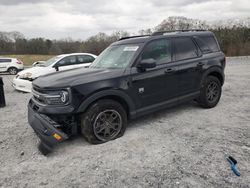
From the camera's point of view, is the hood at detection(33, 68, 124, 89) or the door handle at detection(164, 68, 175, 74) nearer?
the hood at detection(33, 68, 124, 89)

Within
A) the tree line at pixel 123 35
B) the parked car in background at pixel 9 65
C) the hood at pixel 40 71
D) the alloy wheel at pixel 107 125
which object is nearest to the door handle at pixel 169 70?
the alloy wheel at pixel 107 125

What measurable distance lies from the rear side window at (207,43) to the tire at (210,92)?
70cm

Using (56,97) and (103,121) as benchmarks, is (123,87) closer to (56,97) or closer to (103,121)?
(103,121)

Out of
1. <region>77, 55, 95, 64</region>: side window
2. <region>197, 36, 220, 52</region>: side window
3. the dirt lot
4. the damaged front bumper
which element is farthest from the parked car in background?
<region>197, 36, 220, 52</region>: side window

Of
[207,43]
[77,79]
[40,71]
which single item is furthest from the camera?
[40,71]

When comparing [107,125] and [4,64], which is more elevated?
[4,64]

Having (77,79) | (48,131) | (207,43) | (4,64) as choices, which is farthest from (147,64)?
(4,64)

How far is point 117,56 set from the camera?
4094 mm

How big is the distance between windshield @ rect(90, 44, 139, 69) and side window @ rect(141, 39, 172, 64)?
24 cm

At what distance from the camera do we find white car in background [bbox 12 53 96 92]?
301 inches

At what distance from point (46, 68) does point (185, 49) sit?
18.6 ft

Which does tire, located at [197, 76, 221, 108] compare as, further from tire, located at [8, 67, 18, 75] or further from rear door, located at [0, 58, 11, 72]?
rear door, located at [0, 58, 11, 72]

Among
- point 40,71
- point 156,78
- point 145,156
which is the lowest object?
point 145,156

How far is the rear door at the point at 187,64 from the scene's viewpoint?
427cm
